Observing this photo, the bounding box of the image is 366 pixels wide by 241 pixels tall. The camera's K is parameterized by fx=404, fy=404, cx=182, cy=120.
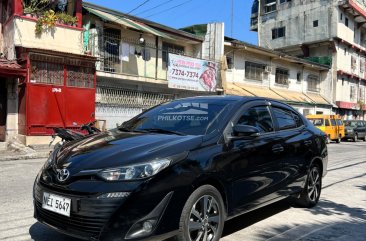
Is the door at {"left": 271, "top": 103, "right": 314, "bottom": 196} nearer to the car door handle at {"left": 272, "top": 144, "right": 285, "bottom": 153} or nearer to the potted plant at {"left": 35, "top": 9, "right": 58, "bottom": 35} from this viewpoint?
the car door handle at {"left": 272, "top": 144, "right": 285, "bottom": 153}

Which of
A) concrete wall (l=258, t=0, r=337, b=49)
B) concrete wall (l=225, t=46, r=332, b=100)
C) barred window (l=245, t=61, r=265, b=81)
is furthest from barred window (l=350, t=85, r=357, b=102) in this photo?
barred window (l=245, t=61, r=265, b=81)

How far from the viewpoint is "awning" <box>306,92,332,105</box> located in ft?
122

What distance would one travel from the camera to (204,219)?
399cm

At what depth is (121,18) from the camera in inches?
792

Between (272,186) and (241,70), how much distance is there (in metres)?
24.8

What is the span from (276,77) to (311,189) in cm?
2816

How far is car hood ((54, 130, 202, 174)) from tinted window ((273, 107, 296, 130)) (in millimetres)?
1843

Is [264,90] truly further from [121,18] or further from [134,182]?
[134,182]

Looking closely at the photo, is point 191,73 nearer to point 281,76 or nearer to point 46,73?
point 46,73

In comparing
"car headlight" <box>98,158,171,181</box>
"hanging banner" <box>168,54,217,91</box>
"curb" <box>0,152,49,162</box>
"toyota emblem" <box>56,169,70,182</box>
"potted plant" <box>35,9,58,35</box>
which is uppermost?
"potted plant" <box>35,9,58,35</box>

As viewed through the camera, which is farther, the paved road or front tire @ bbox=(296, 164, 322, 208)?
front tire @ bbox=(296, 164, 322, 208)

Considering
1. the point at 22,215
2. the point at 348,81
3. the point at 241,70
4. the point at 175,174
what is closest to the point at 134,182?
the point at 175,174

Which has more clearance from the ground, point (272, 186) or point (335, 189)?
point (272, 186)

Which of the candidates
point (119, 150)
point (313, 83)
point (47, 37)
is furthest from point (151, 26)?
point (313, 83)
